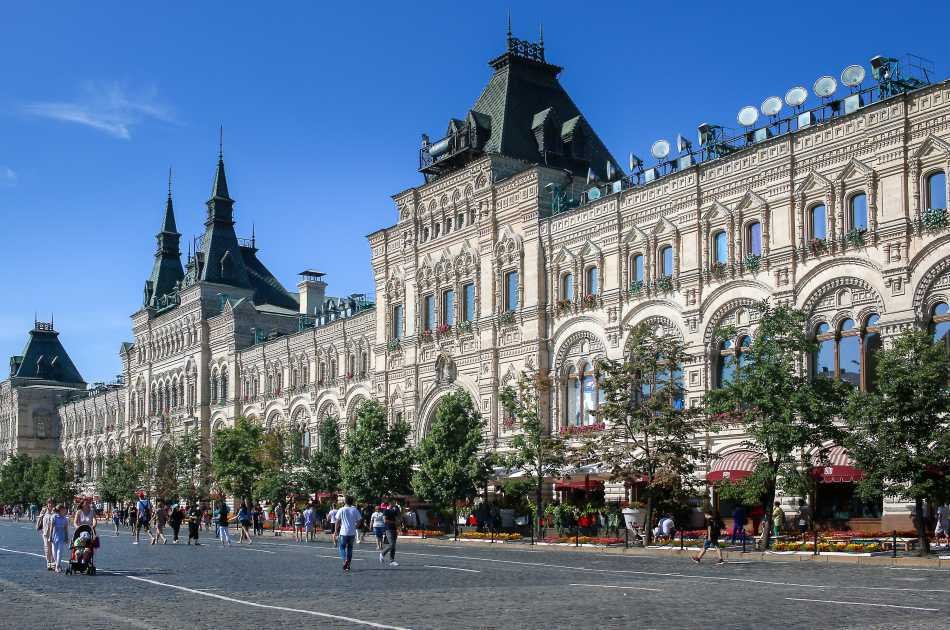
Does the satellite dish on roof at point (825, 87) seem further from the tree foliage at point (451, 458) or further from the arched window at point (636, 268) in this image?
the tree foliage at point (451, 458)

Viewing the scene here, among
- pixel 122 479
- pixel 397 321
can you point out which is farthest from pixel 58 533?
pixel 122 479

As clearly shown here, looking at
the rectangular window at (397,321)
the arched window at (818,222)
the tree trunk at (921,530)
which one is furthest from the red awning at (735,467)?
the rectangular window at (397,321)

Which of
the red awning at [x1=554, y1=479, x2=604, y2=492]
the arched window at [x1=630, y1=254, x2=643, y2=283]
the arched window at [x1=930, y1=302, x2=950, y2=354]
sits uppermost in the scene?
the arched window at [x1=630, y1=254, x2=643, y2=283]

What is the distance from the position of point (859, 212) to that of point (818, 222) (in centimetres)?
166

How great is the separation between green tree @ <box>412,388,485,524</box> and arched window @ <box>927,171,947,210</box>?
2192 cm

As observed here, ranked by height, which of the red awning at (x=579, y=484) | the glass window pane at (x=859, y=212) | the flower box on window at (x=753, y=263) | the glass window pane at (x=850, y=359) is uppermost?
the glass window pane at (x=859, y=212)

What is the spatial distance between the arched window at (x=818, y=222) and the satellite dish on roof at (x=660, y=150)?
8354 mm

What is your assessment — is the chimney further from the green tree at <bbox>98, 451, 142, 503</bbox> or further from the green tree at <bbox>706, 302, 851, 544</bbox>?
the green tree at <bbox>706, 302, 851, 544</bbox>

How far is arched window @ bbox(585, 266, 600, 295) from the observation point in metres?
51.8

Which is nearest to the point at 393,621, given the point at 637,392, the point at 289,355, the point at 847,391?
the point at 847,391

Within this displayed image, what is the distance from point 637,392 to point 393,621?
26.5 m

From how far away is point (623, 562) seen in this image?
33.6 metres

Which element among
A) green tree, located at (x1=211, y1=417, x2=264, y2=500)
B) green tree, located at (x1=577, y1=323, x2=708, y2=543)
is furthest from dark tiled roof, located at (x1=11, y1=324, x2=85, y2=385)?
green tree, located at (x1=577, y1=323, x2=708, y2=543)

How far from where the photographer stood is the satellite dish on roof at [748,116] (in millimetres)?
45125
